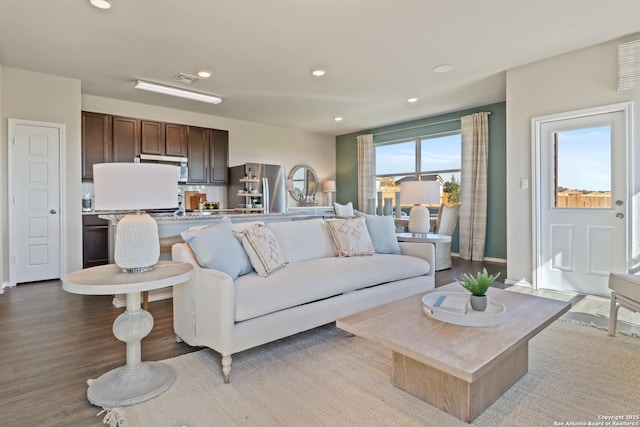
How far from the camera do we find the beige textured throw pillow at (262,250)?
2.45m

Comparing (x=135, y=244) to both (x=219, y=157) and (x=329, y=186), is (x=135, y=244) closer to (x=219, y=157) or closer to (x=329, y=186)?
(x=219, y=157)

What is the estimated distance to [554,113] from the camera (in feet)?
12.4

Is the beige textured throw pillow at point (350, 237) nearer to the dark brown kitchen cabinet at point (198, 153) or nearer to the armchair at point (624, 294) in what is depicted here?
the armchair at point (624, 294)

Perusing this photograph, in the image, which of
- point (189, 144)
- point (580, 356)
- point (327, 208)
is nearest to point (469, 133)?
point (327, 208)

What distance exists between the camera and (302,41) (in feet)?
11.2

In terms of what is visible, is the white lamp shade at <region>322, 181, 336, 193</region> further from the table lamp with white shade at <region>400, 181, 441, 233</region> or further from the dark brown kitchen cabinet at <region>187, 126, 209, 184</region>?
the table lamp with white shade at <region>400, 181, 441, 233</region>

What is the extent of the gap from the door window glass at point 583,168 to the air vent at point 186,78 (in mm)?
4419

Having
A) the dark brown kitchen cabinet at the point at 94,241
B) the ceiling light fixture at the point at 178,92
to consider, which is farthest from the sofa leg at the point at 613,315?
the dark brown kitchen cabinet at the point at 94,241

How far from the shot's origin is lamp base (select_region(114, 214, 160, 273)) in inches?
75.8

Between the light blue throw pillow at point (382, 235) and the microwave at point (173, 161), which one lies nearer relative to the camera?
the light blue throw pillow at point (382, 235)

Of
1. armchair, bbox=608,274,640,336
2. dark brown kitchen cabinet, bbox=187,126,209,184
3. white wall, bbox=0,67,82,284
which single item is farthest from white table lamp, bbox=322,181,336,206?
armchair, bbox=608,274,640,336

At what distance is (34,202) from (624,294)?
6.12 meters

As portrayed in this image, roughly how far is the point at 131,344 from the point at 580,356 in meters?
2.76

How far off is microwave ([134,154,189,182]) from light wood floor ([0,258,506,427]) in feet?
7.84
